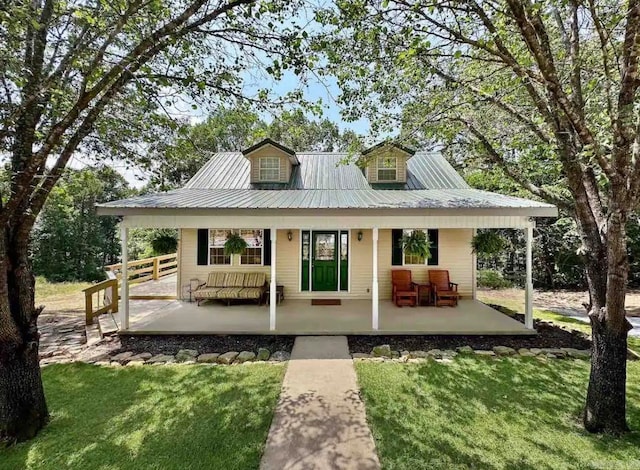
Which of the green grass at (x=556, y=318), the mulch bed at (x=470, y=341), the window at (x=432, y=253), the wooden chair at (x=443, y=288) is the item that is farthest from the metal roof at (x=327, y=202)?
the green grass at (x=556, y=318)

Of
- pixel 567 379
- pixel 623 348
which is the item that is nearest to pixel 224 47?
pixel 623 348

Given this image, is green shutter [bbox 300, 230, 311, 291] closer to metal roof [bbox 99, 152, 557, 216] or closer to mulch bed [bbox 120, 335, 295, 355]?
metal roof [bbox 99, 152, 557, 216]

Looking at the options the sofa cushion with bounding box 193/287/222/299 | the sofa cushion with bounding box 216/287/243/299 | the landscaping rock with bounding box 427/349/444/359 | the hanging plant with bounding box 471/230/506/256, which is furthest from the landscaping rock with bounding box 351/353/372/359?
the sofa cushion with bounding box 193/287/222/299

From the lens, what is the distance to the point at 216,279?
9203mm

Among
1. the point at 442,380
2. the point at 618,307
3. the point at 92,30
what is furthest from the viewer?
the point at 442,380

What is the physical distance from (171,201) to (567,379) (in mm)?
7831

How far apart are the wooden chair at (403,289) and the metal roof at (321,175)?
2579 millimetres

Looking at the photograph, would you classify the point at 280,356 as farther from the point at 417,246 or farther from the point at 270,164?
the point at 270,164

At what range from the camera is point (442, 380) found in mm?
4789

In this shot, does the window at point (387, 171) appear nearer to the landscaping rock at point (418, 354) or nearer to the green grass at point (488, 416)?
the landscaping rock at point (418, 354)

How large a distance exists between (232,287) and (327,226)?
389cm

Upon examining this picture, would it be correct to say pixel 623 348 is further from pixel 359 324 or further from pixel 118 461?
pixel 118 461

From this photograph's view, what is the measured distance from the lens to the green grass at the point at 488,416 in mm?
3131

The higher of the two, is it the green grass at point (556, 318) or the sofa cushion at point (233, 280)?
the sofa cushion at point (233, 280)
